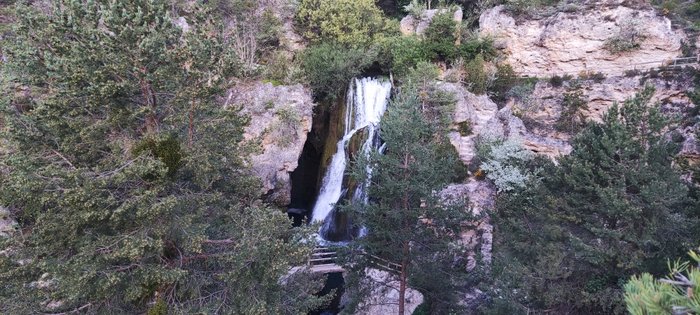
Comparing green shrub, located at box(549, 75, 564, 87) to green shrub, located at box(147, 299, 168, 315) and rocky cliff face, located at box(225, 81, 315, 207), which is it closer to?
rocky cliff face, located at box(225, 81, 315, 207)

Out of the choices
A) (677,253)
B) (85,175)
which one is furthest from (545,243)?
(85,175)

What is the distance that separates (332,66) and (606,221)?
44.1ft

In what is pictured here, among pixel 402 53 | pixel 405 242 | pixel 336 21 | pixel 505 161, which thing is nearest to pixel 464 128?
pixel 505 161

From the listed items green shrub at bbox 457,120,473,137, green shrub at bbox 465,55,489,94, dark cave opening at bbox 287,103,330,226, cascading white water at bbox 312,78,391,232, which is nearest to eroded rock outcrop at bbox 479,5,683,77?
green shrub at bbox 465,55,489,94

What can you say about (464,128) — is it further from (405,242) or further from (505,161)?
(405,242)

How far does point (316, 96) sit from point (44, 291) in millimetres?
14686

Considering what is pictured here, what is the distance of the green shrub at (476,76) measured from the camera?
60.6 feet

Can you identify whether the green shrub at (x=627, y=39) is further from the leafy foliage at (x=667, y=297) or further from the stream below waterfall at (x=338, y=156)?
the leafy foliage at (x=667, y=297)

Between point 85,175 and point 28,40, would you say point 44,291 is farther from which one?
point 28,40

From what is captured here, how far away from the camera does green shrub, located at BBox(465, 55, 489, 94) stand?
60.6 ft

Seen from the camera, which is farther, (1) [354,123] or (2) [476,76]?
(2) [476,76]

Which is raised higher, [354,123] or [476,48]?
[476,48]

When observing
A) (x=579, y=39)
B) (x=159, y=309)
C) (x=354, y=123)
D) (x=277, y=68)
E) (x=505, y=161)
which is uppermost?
(x=579, y=39)

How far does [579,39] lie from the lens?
1906 centimetres
